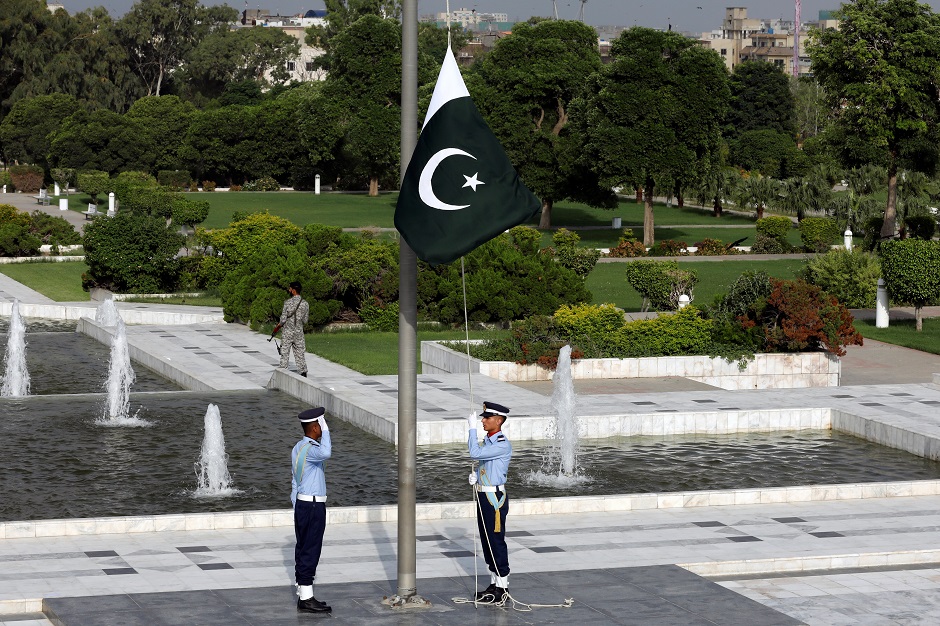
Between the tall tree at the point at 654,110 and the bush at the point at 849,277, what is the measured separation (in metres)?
18.0

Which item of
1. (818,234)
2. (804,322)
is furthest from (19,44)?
(804,322)

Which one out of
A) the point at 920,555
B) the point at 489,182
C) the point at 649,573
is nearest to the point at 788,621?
the point at 649,573

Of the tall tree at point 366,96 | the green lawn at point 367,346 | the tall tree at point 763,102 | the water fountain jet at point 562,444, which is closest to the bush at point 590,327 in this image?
the green lawn at point 367,346

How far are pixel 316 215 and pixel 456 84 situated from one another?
52.1 m

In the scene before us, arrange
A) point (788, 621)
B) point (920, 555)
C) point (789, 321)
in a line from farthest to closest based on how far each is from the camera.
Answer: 1. point (789, 321)
2. point (920, 555)
3. point (788, 621)

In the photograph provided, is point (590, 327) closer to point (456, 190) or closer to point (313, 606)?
point (456, 190)

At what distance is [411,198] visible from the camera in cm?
951

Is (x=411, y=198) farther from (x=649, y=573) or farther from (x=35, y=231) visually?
(x=35, y=231)

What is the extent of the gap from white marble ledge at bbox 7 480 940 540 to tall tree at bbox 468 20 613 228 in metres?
38.8

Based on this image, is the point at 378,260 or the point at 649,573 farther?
the point at 378,260

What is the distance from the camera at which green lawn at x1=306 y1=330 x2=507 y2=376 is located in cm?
2148

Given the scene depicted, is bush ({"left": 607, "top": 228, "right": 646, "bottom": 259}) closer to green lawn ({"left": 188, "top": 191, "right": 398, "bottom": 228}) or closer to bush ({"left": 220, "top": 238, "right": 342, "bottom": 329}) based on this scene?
green lawn ({"left": 188, "top": 191, "right": 398, "bottom": 228})

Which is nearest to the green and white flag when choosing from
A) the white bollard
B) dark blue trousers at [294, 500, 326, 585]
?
dark blue trousers at [294, 500, 326, 585]

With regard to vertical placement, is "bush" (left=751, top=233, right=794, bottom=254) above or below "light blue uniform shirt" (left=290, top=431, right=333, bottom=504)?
above
